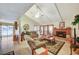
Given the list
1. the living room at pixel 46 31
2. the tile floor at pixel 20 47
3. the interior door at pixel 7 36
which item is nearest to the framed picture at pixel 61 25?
the living room at pixel 46 31

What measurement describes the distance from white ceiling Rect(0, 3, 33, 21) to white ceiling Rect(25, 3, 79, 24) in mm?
76

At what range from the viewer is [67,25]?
83.4 inches

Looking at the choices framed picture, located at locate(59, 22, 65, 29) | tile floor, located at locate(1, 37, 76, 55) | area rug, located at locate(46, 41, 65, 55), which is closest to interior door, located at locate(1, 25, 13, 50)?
tile floor, located at locate(1, 37, 76, 55)

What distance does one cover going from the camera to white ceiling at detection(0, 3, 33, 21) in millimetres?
2121

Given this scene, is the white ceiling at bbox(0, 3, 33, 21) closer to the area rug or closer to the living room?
the living room

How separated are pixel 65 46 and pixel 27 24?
609mm

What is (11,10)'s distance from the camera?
2.12 metres

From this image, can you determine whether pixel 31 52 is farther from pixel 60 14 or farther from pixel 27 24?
pixel 60 14

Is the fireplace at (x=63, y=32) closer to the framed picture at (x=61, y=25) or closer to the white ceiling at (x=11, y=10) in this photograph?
the framed picture at (x=61, y=25)

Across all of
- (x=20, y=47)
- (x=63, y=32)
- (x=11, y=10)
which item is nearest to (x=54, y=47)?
(x=63, y=32)

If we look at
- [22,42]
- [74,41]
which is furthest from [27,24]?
[74,41]

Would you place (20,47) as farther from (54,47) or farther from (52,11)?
(52,11)

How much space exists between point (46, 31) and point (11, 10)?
1.87 feet
